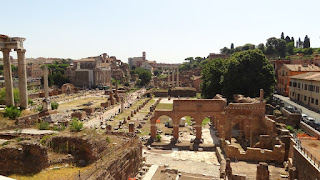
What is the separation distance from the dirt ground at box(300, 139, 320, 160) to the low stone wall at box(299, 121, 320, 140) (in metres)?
1.28

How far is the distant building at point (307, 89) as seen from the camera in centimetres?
3188

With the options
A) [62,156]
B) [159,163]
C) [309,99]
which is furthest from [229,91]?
[62,156]

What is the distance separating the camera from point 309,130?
23094 millimetres

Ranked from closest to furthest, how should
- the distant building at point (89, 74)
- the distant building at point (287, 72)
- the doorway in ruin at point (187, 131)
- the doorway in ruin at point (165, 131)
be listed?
the doorway in ruin at point (165, 131), the doorway in ruin at point (187, 131), the distant building at point (287, 72), the distant building at point (89, 74)

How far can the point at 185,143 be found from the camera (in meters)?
27.2

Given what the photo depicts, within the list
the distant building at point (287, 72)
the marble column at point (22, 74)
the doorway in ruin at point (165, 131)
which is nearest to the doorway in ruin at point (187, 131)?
the doorway in ruin at point (165, 131)

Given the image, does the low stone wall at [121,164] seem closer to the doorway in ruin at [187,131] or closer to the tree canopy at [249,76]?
the doorway in ruin at [187,131]

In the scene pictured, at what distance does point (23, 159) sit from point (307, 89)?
117ft

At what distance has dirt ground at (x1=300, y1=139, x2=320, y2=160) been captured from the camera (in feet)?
55.5

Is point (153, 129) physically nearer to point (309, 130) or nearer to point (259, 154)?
point (259, 154)

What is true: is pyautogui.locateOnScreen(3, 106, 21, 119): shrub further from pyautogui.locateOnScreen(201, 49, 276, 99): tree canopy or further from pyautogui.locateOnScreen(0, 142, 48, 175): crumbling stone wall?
pyautogui.locateOnScreen(201, 49, 276, 99): tree canopy

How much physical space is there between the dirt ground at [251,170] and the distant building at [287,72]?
32.0 metres

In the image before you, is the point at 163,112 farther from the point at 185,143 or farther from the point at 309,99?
the point at 309,99

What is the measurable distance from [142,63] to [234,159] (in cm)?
14528
